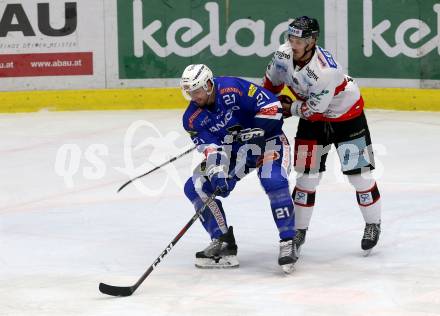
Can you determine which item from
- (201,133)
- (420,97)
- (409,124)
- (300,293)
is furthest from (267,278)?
(420,97)

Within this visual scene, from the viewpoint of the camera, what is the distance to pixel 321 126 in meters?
5.79

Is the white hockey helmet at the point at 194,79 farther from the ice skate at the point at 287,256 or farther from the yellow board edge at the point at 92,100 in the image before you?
the yellow board edge at the point at 92,100

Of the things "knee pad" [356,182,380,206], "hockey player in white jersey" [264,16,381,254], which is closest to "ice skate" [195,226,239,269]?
"hockey player in white jersey" [264,16,381,254]

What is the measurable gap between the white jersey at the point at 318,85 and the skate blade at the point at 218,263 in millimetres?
818

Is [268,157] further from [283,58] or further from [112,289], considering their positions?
[112,289]

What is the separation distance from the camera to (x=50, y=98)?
10.9m

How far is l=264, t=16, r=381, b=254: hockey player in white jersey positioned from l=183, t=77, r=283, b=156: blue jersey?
213 millimetres

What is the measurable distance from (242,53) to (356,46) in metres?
1.10

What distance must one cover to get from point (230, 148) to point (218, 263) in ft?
1.91

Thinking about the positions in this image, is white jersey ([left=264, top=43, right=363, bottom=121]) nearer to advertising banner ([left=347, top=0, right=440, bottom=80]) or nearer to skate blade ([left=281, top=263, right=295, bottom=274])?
skate blade ([left=281, top=263, right=295, bottom=274])

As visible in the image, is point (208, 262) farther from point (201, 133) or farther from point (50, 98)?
point (50, 98)

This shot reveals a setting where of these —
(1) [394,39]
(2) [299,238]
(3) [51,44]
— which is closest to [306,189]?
(2) [299,238]

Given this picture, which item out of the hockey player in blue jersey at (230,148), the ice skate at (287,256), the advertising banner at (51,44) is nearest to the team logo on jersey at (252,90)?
the hockey player in blue jersey at (230,148)

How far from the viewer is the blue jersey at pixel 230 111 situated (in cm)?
546
